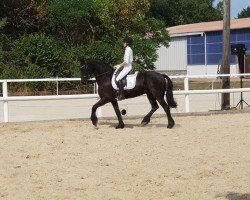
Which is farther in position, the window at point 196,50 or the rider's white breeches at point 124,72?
the window at point 196,50

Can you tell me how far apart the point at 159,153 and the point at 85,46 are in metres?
28.7

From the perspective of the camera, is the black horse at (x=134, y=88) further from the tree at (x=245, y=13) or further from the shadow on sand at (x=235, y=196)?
the tree at (x=245, y=13)

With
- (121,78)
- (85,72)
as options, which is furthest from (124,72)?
(85,72)

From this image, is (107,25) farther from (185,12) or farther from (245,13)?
(245,13)

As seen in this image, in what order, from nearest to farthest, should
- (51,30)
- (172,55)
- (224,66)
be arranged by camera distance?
(224,66)
(51,30)
(172,55)

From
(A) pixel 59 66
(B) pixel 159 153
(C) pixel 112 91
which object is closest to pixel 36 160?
(B) pixel 159 153

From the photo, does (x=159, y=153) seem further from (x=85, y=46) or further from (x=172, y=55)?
(x=172, y=55)

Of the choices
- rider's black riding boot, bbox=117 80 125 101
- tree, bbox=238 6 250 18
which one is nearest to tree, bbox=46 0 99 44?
rider's black riding boot, bbox=117 80 125 101

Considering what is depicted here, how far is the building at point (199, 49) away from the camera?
59594 millimetres

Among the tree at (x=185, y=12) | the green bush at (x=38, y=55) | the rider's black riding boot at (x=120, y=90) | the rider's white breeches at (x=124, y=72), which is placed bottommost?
the rider's black riding boot at (x=120, y=90)

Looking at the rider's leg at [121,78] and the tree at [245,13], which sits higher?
the tree at [245,13]

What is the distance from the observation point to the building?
59.6m

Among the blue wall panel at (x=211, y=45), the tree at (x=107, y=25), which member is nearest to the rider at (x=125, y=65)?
the tree at (x=107, y=25)

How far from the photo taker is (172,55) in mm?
67500
